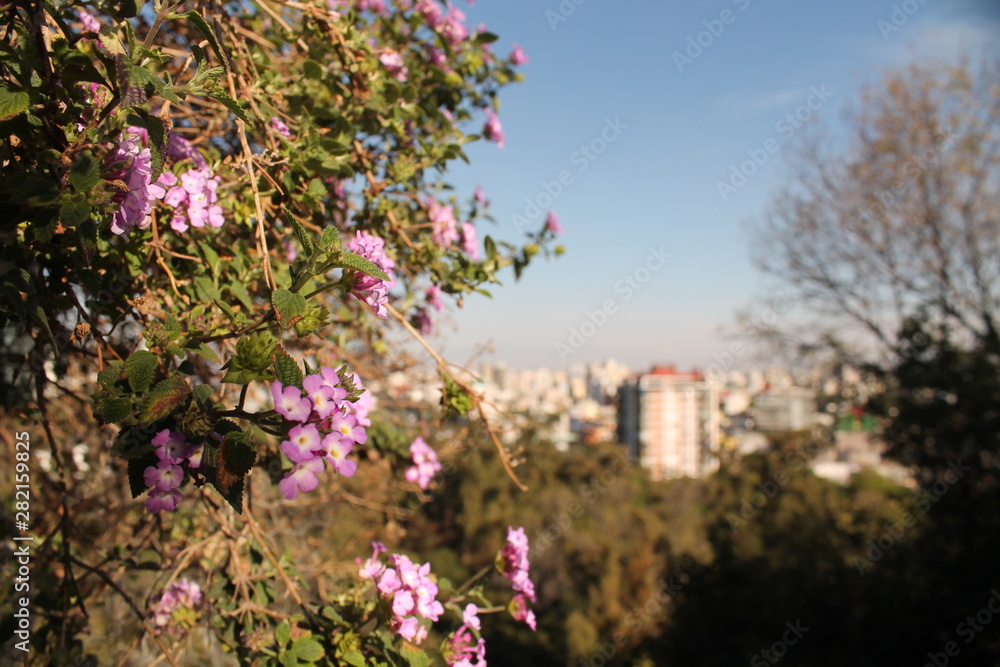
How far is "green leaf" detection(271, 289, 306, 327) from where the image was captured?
666mm

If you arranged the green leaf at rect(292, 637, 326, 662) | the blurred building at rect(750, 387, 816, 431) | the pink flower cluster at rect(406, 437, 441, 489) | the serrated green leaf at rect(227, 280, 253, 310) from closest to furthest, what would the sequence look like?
the green leaf at rect(292, 637, 326, 662) < the serrated green leaf at rect(227, 280, 253, 310) < the pink flower cluster at rect(406, 437, 441, 489) < the blurred building at rect(750, 387, 816, 431)

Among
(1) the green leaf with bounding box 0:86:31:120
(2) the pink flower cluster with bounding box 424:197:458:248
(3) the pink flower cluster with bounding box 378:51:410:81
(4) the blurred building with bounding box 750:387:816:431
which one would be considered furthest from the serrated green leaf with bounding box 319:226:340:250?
(4) the blurred building with bounding box 750:387:816:431

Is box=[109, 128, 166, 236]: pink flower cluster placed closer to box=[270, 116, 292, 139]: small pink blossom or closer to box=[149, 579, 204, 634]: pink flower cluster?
box=[270, 116, 292, 139]: small pink blossom

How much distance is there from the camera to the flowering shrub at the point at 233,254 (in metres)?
0.67

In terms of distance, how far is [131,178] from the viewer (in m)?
0.74

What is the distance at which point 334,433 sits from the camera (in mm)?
676

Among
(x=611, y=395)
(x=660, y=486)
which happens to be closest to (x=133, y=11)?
(x=660, y=486)

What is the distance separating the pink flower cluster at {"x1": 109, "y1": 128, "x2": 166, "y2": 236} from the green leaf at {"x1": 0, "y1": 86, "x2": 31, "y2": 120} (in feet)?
0.29

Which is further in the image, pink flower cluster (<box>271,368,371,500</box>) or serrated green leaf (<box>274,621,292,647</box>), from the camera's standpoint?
serrated green leaf (<box>274,621,292,647</box>)

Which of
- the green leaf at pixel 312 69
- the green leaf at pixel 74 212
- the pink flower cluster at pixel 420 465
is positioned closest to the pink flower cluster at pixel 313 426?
the green leaf at pixel 74 212

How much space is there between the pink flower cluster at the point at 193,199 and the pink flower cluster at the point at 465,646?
0.72 metres

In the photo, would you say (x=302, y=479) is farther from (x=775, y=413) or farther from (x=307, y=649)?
(x=775, y=413)

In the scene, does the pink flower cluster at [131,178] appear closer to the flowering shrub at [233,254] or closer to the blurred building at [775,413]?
the flowering shrub at [233,254]

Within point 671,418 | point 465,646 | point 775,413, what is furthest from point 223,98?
point 671,418
